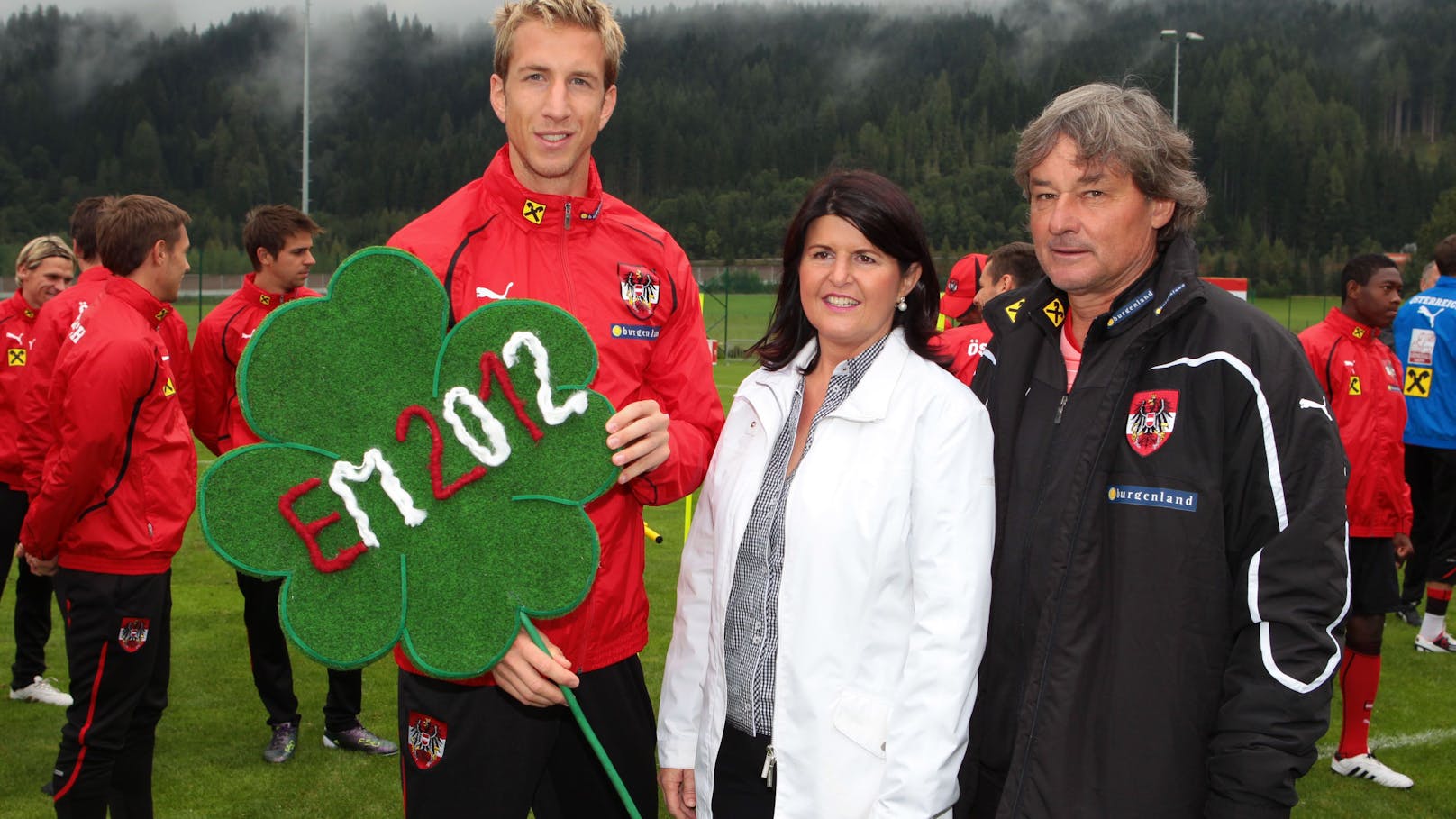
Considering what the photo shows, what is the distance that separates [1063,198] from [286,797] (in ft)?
12.7

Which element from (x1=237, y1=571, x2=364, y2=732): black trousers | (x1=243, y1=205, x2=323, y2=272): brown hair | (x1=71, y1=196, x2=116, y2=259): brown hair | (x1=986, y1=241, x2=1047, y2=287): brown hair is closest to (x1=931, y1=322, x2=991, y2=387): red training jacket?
(x1=986, y1=241, x2=1047, y2=287): brown hair

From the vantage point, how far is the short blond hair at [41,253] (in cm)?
569

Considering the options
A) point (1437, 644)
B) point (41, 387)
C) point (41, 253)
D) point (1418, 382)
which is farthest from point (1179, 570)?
point (1437, 644)

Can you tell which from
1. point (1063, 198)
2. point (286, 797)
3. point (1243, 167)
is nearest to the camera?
point (1063, 198)

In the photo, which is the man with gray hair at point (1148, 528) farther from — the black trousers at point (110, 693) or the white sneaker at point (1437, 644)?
the white sneaker at point (1437, 644)

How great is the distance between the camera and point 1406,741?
542 centimetres

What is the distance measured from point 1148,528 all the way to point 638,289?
3.65ft

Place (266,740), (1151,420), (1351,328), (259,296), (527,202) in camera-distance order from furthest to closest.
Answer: (1351,328), (266,740), (259,296), (527,202), (1151,420)

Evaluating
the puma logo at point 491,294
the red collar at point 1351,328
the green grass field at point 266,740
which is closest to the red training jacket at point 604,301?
the puma logo at point 491,294

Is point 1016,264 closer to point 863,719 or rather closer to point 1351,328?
point 1351,328

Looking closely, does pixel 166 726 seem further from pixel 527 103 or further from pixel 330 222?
pixel 330 222

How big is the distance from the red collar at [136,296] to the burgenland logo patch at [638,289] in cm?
222

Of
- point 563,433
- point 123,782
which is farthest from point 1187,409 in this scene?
point 123,782

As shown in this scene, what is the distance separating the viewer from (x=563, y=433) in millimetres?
2086
